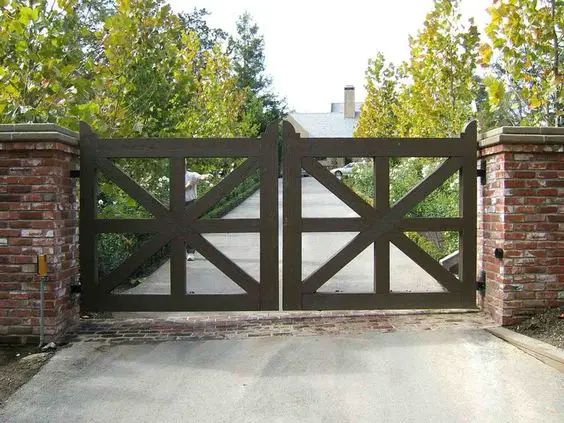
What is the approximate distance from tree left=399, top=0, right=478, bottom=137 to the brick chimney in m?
54.5


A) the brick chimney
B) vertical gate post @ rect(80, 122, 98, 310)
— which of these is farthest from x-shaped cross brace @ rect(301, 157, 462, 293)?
the brick chimney

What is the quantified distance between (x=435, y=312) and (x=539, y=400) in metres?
2.22

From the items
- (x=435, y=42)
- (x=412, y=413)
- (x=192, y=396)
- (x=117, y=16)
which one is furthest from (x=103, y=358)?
(x=435, y=42)

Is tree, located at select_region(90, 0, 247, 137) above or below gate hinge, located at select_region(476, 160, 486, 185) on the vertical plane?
above

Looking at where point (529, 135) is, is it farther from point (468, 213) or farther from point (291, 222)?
point (291, 222)

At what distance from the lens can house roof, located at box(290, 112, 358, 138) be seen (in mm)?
64750

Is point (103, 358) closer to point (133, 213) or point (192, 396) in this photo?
point (192, 396)

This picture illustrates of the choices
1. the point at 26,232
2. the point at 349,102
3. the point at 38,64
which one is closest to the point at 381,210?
the point at 26,232

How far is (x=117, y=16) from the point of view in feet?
27.5

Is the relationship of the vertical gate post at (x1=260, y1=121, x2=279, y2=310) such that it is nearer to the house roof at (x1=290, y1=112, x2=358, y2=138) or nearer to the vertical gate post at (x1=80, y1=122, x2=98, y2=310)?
the vertical gate post at (x1=80, y1=122, x2=98, y2=310)

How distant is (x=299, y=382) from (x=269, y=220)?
75.5 inches


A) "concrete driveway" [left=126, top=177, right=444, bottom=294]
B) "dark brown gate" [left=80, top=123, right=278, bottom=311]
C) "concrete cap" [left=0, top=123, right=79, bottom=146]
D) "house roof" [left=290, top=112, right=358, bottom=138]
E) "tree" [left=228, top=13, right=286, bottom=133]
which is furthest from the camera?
"house roof" [left=290, top=112, right=358, bottom=138]

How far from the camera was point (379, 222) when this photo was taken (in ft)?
19.1

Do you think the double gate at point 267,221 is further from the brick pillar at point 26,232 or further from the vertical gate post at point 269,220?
the brick pillar at point 26,232
